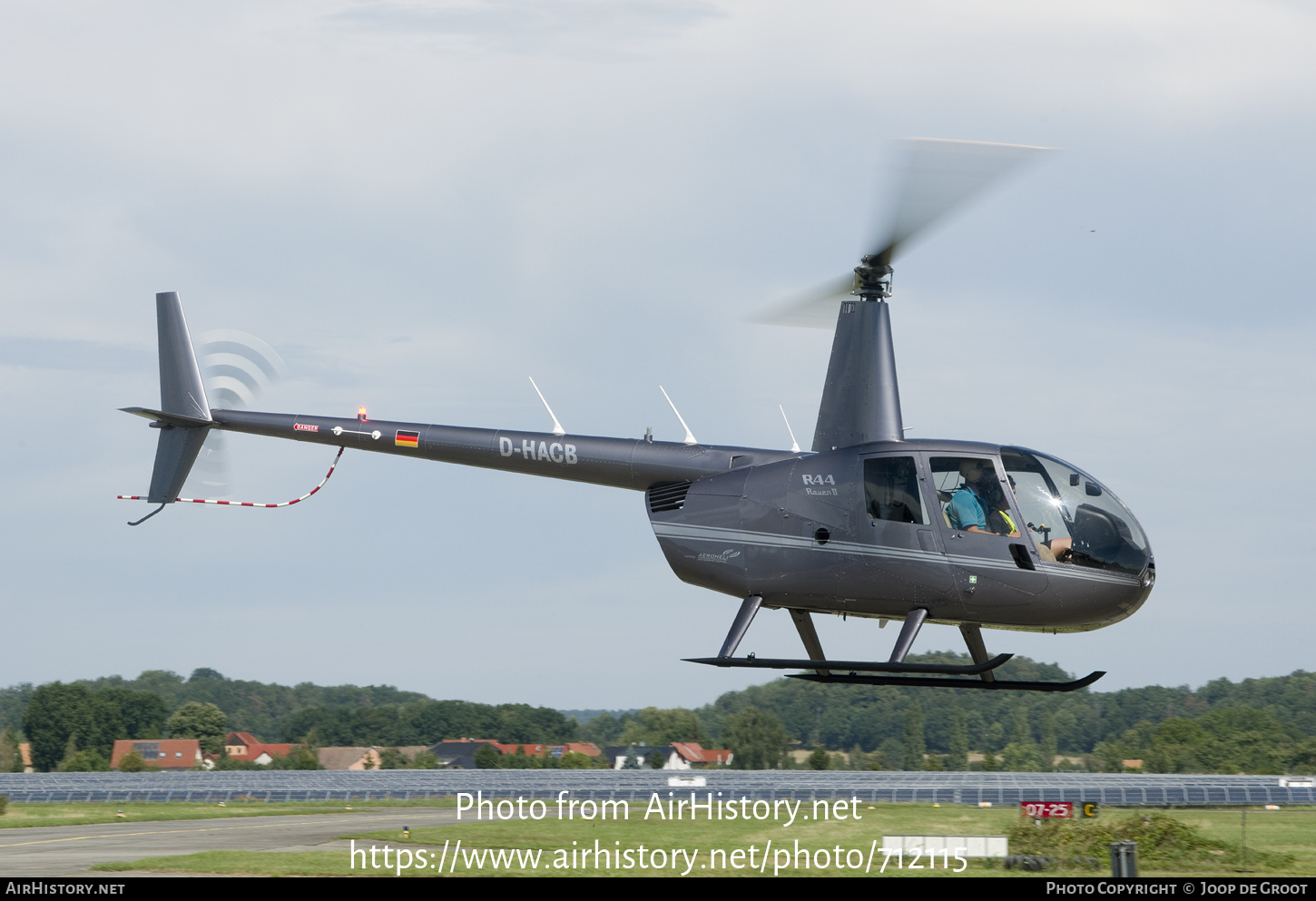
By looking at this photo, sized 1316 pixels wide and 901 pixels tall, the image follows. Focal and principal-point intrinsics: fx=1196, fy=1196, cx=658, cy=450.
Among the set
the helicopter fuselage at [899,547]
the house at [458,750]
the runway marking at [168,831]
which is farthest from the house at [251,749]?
the helicopter fuselage at [899,547]

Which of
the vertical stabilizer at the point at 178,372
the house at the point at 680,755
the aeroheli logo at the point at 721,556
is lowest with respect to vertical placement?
the house at the point at 680,755

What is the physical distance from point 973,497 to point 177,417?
11.5 meters

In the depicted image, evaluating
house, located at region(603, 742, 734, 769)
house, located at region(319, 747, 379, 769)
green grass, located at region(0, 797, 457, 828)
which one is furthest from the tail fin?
house, located at region(319, 747, 379, 769)

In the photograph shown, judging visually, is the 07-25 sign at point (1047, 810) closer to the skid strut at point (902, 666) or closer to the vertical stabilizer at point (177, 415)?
the skid strut at point (902, 666)

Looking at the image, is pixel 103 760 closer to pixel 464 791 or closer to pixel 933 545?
pixel 464 791

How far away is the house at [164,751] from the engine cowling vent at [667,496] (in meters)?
78.3

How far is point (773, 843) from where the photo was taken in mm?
34344

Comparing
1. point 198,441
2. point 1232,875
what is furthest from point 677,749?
point 198,441

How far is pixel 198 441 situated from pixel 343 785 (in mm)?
43380

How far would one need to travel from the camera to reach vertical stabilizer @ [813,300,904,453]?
43.4ft

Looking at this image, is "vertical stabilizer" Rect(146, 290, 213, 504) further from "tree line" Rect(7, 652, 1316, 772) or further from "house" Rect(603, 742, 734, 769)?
"house" Rect(603, 742, 734, 769)

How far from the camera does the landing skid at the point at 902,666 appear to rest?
11.8m

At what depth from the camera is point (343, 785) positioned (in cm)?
5678

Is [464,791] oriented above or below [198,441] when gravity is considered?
below
